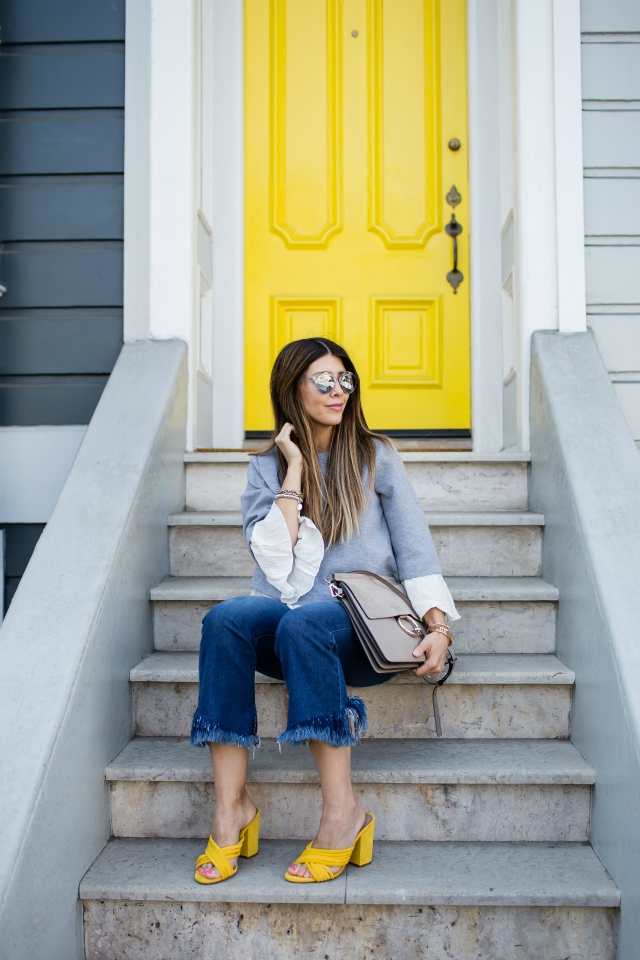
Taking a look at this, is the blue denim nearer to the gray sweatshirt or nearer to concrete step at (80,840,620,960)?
the gray sweatshirt

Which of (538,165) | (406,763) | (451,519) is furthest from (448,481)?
(538,165)

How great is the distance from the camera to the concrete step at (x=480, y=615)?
6.61 feet

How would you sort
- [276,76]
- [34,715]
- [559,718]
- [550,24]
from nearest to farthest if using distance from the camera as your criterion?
1. [34,715]
2. [559,718]
3. [550,24]
4. [276,76]

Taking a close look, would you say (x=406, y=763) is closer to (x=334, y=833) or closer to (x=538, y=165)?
(x=334, y=833)

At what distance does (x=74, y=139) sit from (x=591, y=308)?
6.16 ft

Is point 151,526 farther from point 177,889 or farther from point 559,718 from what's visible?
point 559,718

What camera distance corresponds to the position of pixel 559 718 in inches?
72.2

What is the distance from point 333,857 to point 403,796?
0.23m

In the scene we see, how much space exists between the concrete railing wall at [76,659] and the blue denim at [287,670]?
0.85 ft

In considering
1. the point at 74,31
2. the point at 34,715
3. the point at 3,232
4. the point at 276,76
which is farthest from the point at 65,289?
the point at 34,715

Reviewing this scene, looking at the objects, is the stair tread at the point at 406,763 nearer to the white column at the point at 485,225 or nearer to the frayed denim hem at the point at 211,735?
the frayed denim hem at the point at 211,735

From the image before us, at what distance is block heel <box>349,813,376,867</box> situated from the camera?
1.54 m

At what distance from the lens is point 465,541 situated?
223 cm

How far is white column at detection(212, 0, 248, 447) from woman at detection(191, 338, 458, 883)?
121 cm
